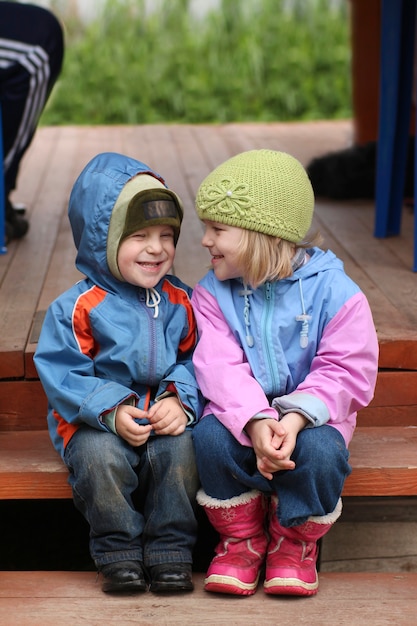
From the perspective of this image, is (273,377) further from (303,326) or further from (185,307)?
(185,307)

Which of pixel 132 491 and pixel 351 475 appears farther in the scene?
pixel 351 475

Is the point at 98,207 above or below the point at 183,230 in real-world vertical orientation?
above

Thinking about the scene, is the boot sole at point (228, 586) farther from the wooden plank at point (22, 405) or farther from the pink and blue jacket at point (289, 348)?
the wooden plank at point (22, 405)

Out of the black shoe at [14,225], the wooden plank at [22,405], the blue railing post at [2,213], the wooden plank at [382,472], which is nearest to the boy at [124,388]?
the wooden plank at [22,405]

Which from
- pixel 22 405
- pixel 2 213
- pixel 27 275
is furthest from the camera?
pixel 2 213

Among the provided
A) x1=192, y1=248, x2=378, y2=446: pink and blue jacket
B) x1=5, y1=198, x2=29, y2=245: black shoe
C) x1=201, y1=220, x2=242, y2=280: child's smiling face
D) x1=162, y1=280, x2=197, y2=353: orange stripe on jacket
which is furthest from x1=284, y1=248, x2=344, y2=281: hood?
x1=5, y1=198, x2=29, y2=245: black shoe

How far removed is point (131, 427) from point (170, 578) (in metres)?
0.33

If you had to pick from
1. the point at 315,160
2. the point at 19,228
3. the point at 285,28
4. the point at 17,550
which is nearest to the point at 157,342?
the point at 17,550

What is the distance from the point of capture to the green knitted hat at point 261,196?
2123 millimetres

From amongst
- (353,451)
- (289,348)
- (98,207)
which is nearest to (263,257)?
(289,348)

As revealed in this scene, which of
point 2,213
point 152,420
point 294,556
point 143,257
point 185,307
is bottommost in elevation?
point 294,556

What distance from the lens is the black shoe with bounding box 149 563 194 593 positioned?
2107 millimetres

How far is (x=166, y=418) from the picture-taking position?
2.14 metres

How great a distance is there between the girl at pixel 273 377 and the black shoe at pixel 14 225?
151 centimetres
